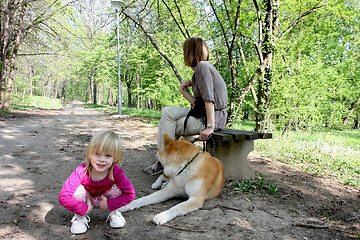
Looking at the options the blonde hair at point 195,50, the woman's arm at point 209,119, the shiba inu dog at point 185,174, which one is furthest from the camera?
the blonde hair at point 195,50

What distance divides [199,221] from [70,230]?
1171mm

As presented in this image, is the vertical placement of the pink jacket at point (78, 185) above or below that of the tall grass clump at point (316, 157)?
above

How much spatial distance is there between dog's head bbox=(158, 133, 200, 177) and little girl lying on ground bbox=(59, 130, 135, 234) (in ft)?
2.00

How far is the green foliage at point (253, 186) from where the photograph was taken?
10.4 feet

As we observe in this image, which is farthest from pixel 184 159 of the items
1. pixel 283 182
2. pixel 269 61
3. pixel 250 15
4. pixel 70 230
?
pixel 250 15

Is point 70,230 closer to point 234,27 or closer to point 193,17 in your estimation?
point 234,27

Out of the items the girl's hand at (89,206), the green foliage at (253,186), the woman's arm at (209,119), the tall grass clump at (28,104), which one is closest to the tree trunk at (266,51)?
the green foliage at (253,186)

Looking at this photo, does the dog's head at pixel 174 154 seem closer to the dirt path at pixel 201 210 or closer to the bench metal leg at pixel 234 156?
the dirt path at pixel 201 210

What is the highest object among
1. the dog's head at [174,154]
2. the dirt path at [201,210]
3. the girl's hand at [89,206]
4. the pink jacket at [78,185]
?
the dog's head at [174,154]

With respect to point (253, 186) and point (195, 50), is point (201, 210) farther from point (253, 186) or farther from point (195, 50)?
point (195, 50)

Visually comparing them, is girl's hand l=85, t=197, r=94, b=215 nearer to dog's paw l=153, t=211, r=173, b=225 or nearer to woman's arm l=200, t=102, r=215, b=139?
dog's paw l=153, t=211, r=173, b=225

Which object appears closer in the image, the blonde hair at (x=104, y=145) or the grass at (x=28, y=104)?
the blonde hair at (x=104, y=145)

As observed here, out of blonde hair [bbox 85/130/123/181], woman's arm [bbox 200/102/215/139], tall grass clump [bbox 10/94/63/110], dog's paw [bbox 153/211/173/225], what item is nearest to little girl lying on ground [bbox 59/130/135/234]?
blonde hair [bbox 85/130/123/181]

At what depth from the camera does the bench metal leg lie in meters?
3.40
